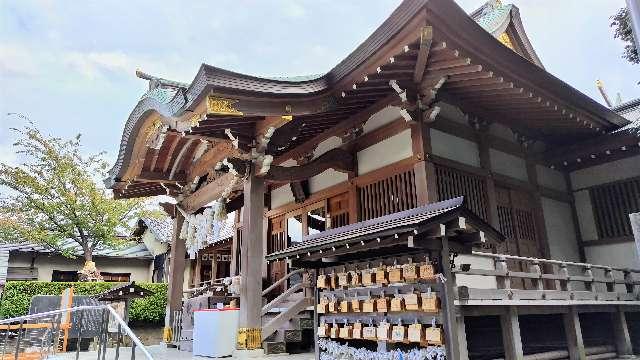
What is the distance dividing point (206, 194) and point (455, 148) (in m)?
5.58

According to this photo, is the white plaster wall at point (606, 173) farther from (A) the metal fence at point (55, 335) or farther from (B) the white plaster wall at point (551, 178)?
(A) the metal fence at point (55, 335)

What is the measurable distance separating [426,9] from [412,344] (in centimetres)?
448

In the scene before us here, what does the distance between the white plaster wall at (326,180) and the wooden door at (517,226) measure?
3.42 m

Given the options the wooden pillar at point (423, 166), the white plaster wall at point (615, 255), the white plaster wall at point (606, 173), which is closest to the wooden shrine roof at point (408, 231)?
the wooden pillar at point (423, 166)

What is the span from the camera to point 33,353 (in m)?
8.16

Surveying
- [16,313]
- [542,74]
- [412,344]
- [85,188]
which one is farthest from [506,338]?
[85,188]

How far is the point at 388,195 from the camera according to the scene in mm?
8383

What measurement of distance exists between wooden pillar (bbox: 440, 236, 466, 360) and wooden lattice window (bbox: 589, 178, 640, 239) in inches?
312

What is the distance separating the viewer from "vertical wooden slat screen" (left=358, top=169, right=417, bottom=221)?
795 cm

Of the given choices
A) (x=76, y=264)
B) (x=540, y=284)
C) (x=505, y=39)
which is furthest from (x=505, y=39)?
(x=76, y=264)

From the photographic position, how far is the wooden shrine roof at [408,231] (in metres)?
4.37

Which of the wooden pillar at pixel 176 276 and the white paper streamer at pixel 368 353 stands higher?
the wooden pillar at pixel 176 276

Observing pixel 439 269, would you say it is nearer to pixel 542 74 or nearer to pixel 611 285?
pixel 542 74

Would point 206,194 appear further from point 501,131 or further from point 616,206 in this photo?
point 616,206
